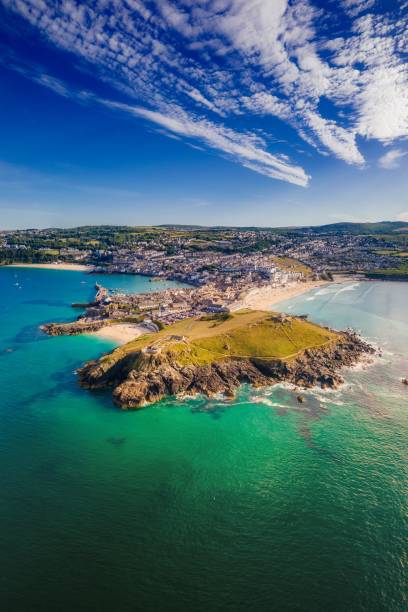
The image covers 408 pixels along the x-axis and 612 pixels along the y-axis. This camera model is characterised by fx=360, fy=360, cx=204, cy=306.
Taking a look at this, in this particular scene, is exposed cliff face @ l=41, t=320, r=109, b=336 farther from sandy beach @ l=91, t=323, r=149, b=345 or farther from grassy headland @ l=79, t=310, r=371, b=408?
grassy headland @ l=79, t=310, r=371, b=408

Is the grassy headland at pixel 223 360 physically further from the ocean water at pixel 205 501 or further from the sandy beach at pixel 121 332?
the sandy beach at pixel 121 332

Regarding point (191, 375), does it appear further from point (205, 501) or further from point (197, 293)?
point (197, 293)

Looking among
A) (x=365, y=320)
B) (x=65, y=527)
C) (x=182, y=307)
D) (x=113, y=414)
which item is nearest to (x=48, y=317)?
(x=182, y=307)

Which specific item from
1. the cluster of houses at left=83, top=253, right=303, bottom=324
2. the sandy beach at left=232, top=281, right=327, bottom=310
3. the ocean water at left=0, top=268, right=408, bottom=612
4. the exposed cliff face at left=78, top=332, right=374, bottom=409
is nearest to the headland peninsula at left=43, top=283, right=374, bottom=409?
the exposed cliff face at left=78, top=332, right=374, bottom=409

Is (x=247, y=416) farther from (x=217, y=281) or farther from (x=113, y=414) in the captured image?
(x=217, y=281)

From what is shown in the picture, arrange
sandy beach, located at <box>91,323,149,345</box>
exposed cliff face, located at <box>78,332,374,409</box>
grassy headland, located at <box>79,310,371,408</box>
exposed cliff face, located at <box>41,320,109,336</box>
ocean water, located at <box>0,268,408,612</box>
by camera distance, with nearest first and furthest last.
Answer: ocean water, located at <box>0,268,408,612</box>, exposed cliff face, located at <box>78,332,374,409</box>, grassy headland, located at <box>79,310,371,408</box>, sandy beach, located at <box>91,323,149,345</box>, exposed cliff face, located at <box>41,320,109,336</box>

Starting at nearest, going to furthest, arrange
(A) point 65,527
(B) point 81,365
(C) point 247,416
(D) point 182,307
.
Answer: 1. (A) point 65,527
2. (C) point 247,416
3. (B) point 81,365
4. (D) point 182,307
